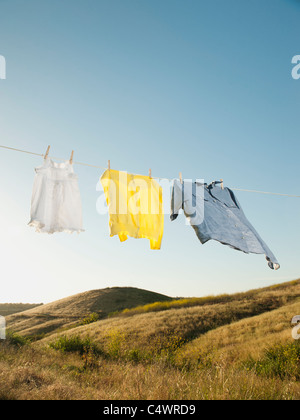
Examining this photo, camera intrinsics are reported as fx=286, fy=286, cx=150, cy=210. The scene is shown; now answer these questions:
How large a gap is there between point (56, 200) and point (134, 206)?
178 centimetres

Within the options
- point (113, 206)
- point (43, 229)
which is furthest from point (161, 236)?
point (43, 229)

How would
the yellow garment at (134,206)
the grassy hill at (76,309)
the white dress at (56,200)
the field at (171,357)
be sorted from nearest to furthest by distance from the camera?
1. the white dress at (56,200)
2. the field at (171,357)
3. the yellow garment at (134,206)
4. the grassy hill at (76,309)

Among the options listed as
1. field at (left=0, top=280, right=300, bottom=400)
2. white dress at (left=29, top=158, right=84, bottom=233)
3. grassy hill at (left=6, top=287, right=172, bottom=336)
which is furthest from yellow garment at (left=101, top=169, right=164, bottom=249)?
grassy hill at (left=6, top=287, right=172, bottom=336)

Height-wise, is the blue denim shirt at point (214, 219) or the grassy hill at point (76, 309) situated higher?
the blue denim shirt at point (214, 219)

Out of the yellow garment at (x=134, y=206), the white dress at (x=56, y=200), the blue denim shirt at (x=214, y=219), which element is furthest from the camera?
the blue denim shirt at (x=214, y=219)

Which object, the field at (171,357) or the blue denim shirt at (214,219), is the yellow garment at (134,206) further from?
the field at (171,357)

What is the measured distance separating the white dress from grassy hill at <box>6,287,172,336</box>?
24041mm

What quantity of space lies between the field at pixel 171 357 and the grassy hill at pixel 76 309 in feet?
1.26

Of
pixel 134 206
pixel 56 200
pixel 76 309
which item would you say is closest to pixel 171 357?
pixel 134 206

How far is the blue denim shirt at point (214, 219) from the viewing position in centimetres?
673

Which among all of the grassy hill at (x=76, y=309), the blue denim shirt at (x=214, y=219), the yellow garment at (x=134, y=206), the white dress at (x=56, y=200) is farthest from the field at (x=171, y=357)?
the white dress at (x=56, y=200)

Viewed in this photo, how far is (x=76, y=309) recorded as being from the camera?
121 ft

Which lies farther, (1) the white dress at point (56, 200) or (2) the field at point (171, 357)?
(2) the field at point (171, 357)
